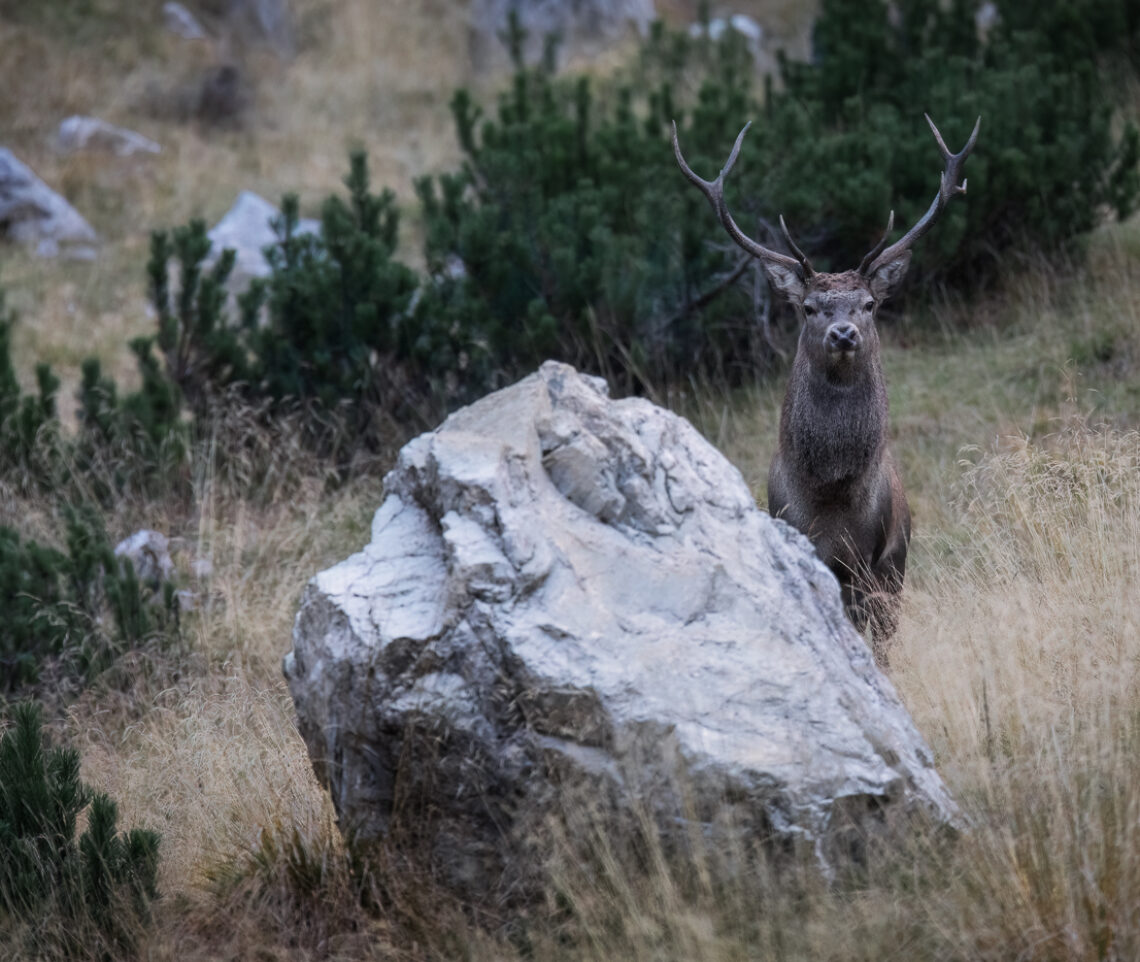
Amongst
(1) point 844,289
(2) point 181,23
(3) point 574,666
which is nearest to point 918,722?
(3) point 574,666

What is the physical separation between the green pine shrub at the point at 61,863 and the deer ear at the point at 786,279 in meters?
3.08

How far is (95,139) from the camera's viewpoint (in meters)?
14.5

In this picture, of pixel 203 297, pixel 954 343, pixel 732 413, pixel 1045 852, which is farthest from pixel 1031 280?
pixel 1045 852

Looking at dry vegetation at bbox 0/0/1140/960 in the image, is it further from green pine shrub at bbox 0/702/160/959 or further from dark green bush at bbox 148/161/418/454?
dark green bush at bbox 148/161/418/454

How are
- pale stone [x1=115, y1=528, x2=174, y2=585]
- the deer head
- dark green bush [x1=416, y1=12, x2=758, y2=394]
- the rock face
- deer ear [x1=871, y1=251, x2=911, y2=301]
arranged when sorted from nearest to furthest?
1. the rock face
2. the deer head
3. deer ear [x1=871, y1=251, x2=911, y2=301]
4. pale stone [x1=115, y1=528, x2=174, y2=585]
5. dark green bush [x1=416, y1=12, x2=758, y2=394]

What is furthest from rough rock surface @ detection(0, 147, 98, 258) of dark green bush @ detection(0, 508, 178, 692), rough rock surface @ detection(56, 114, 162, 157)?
dark green bush @ detection(0, 508, 178, 692)

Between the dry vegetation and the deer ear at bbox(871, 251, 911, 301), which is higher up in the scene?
the deer ear at bbox(871, 251, 911, 301)

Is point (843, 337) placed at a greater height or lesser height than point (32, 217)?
greater

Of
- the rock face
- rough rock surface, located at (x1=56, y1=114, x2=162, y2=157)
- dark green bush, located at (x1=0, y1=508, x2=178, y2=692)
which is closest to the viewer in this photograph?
the rock face

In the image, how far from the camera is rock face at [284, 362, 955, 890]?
3170 mm

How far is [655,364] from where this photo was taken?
8461mm

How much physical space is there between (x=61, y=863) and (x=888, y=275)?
3562mm

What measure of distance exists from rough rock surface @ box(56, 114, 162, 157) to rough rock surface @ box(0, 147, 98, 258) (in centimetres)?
139

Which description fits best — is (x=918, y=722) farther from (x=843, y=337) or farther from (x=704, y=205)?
(x=704, y=205)
